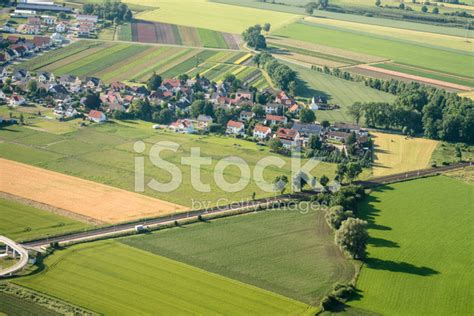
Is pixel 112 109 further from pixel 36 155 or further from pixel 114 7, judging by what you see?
pixel 114 7

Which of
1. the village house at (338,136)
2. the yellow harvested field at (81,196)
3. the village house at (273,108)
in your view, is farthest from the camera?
the village house at (273,108)

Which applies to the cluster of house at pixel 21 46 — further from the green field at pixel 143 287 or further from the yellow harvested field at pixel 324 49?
the green field at pixel 143 287

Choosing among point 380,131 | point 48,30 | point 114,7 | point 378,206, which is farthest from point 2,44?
point 378,206

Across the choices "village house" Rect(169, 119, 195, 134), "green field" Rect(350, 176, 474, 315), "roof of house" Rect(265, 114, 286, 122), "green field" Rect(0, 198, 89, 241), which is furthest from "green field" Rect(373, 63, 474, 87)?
"green field" Rect(0, 198, 89, 241)

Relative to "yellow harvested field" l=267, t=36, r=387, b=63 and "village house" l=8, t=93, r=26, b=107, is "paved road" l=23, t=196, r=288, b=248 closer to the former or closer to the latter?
"village house" l=8, t=93, r=26, b=107

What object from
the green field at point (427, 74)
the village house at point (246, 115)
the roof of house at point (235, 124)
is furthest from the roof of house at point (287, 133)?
the green field at point (427, 74)

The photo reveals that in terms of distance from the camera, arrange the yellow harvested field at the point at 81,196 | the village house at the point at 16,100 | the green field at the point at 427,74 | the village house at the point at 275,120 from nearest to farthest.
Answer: the yellow harvested field at the point at 81,196, the village house at the point at 275,120, the village house at the point at 16,100, the green field at the point at 427,74

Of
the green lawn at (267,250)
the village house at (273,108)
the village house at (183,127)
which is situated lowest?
the green lawn at (267,250)
